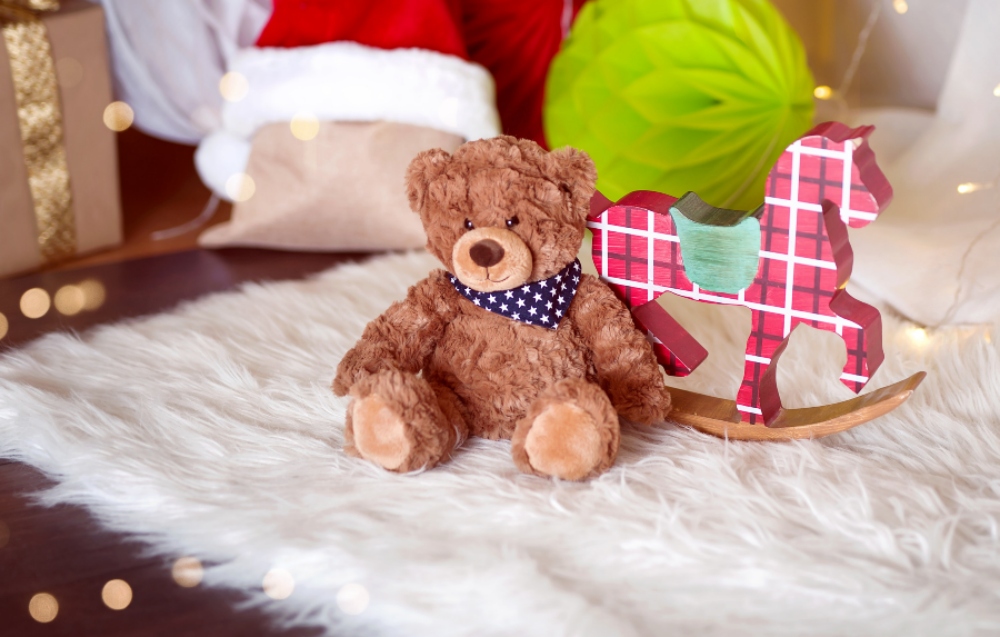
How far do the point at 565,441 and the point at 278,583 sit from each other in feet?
0.73

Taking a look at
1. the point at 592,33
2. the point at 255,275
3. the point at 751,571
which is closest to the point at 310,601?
the point at 751,571

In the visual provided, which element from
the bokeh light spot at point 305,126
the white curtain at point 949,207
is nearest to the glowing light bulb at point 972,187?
the white curtain at point 949,207

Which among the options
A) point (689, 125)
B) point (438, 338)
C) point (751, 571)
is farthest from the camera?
point (689, 125)

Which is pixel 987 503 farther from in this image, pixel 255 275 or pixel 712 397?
pixel 255 275

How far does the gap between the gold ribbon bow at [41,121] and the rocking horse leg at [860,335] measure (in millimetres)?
1042

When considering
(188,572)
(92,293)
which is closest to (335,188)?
(92,293)

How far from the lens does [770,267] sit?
27.4 inches

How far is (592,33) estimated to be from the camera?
4.06ft

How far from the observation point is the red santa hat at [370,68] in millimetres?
1223

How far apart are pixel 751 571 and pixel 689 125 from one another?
26.9 inches

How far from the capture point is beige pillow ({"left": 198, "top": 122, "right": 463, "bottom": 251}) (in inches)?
48.6

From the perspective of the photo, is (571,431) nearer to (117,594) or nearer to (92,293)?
(117,594)

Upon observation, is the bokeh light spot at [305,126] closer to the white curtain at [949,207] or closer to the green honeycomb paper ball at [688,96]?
the green honeycomb paper ball at [688,96]

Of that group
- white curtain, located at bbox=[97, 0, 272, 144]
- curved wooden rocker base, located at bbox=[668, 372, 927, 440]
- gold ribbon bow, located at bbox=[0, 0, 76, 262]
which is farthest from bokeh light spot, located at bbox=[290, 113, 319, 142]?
curved wooden rocker base, located at bbox=[668, 372, 927, 440]
